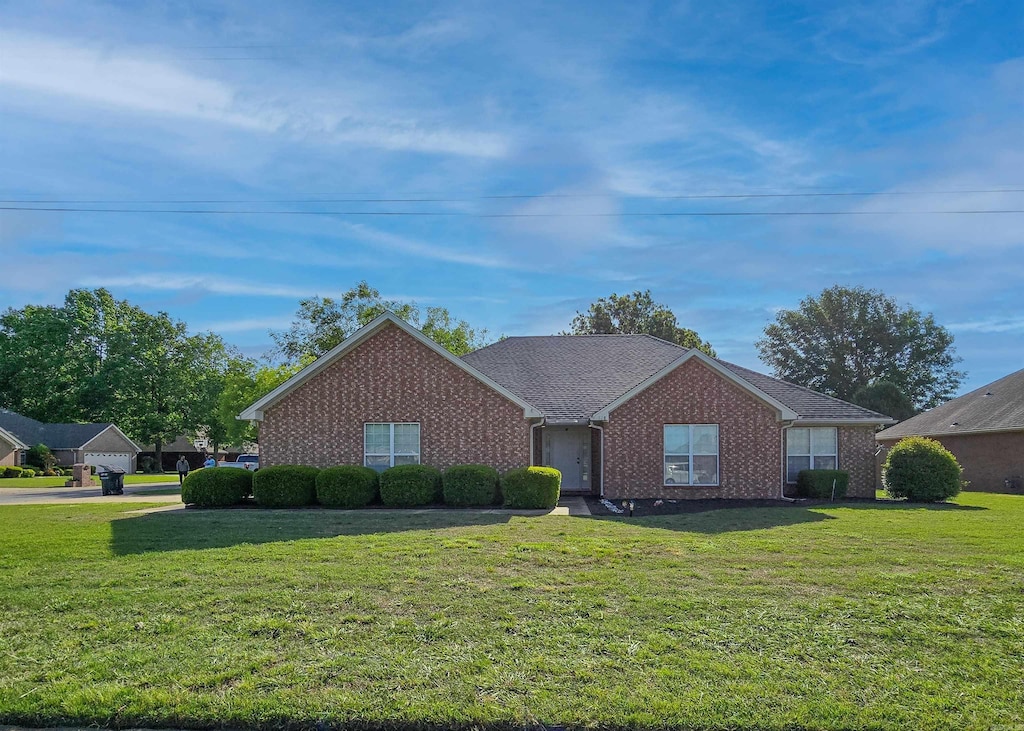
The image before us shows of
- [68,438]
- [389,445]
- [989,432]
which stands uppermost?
[389,445]

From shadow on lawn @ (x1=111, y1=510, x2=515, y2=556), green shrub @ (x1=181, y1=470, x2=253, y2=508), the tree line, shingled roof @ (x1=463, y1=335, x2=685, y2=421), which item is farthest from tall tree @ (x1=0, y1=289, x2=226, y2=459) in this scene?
shadow on lawn @ (x1=111, y1=510, x2=515, y2=556)

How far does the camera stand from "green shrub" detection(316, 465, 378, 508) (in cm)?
1759

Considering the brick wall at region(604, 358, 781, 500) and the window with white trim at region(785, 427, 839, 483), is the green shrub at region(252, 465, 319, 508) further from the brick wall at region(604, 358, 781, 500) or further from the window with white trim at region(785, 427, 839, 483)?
the window with white trim at region(785, 427, 839, 483)

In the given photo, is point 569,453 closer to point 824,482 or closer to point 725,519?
point 824,482

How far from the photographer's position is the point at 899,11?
13.6 m

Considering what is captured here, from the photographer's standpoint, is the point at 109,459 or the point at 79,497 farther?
the point at 109,459

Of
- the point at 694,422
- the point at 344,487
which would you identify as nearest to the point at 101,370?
the point at 344,487

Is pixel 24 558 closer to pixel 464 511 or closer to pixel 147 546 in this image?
pixel 147 546

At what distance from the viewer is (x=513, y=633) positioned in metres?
6.21

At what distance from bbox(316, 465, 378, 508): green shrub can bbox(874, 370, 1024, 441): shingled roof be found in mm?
24792

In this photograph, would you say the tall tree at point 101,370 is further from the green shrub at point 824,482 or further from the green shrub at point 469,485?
the green shrub at point 824,482

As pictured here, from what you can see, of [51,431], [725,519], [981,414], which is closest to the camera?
[725,519]

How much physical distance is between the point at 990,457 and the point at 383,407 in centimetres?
2590

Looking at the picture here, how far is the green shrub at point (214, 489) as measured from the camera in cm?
1811
